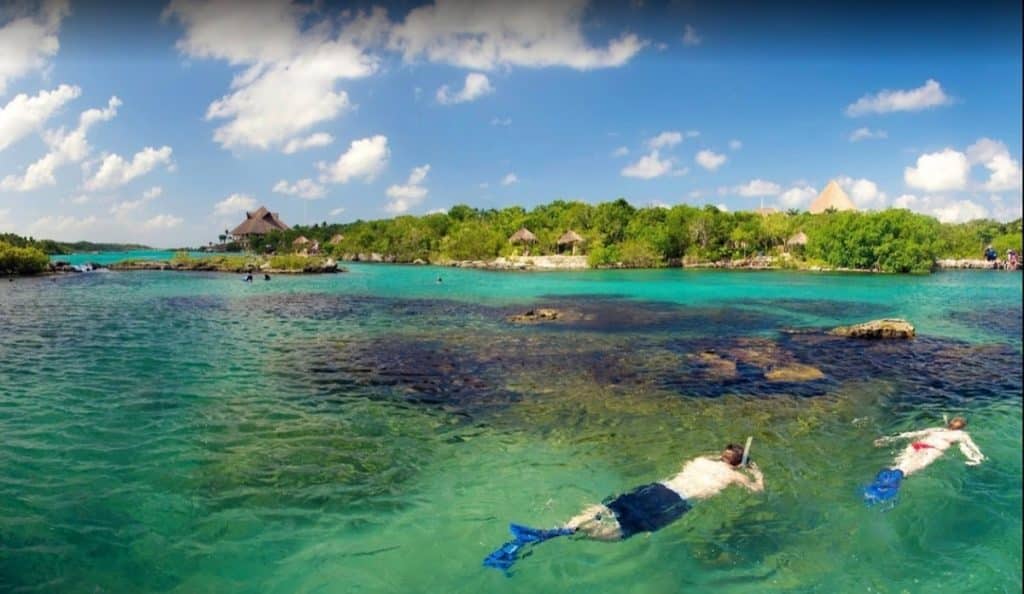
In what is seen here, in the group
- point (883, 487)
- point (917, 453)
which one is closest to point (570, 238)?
point (917, 453)

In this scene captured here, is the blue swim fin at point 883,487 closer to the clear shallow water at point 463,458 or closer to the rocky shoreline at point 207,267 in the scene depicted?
the clear shallow water at point 463,458

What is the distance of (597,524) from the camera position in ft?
26.9

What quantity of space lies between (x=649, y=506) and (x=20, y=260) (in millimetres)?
67395

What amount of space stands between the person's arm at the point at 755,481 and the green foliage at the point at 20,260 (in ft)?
220

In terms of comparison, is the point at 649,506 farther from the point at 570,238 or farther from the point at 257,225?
the point at 257,225

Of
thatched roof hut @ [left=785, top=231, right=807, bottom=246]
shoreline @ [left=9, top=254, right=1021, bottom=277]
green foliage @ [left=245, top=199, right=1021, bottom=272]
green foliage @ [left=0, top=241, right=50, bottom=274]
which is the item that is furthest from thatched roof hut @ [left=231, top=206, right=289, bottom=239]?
thatched roof hut @ [left=785, top=231, right=807, bottom=246]

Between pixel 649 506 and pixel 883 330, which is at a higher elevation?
pixel 883 330

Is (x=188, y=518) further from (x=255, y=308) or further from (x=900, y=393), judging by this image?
(x=255, y=308)

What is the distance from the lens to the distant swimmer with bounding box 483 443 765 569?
7784 mm

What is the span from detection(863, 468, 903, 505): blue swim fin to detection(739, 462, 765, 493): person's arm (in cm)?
150

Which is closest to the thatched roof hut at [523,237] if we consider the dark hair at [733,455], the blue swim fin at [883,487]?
the dark hair at [733,455]

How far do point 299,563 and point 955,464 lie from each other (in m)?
11.2

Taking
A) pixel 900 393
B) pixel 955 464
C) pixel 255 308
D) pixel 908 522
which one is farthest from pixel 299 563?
pixel 255 308

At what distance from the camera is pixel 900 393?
1545 cm
